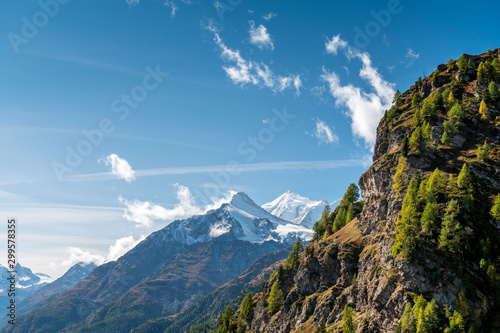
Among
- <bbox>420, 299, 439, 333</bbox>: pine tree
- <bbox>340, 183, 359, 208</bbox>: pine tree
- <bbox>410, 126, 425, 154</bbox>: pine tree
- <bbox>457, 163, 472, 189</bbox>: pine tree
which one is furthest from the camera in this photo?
Answer: <bbox>340, 183, 359, 208</bbox>: pine tree

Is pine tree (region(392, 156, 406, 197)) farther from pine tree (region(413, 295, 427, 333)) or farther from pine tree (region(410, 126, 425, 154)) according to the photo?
pine tree (region(413, 295, 427, 333))

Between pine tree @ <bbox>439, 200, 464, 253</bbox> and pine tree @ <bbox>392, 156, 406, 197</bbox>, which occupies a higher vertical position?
pine tree @ <bbox>392, 156, 406, 197</bbox>

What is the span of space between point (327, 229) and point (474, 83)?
97.6 m

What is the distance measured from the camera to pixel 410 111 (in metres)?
165

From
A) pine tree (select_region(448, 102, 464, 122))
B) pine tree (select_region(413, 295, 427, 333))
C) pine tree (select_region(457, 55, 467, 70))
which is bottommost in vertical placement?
pine tree (select_region(413, 295, 427, 333))

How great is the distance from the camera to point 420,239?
93.6 meters

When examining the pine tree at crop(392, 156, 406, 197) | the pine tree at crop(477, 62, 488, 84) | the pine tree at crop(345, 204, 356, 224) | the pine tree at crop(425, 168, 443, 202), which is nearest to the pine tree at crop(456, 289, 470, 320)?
the pine tree at crop(425, 168, 443, 202)

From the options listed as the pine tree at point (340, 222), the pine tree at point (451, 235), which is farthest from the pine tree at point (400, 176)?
the pine tree at point (340, 222)

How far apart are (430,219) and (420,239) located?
6312 millimetres

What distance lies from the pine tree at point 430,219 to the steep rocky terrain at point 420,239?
280 mm

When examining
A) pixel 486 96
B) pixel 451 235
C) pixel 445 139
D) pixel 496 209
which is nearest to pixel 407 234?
pixel 451 235

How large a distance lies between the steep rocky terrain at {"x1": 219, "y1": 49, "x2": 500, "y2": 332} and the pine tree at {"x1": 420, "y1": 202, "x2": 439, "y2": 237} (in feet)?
0.92

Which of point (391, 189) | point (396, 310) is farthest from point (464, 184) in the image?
point (396, 310)

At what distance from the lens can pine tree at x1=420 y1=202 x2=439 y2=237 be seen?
3696 inches
